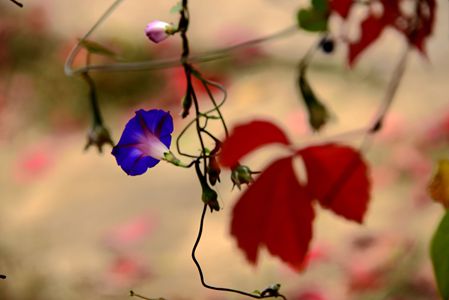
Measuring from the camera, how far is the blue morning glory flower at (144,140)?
390mm

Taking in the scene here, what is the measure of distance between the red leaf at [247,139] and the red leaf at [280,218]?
2 cm

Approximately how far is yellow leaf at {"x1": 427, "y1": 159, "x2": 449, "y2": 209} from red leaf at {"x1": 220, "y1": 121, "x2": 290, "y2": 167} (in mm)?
93

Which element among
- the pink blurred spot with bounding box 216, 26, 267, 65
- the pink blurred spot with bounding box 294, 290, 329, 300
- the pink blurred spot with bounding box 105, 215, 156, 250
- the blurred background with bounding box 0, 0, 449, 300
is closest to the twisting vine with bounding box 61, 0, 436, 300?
the blurred background with bounding box 0, 0, 449, 300

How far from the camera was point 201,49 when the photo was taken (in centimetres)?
257

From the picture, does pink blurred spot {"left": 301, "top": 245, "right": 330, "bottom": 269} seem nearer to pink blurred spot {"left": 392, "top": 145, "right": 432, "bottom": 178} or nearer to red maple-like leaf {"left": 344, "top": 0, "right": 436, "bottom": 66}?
pink blurred spot {"left": 392, "top": 145, "right": 432, "bottom": 178}

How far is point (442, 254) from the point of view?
415mm

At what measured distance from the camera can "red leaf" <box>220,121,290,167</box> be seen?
16.4 inches

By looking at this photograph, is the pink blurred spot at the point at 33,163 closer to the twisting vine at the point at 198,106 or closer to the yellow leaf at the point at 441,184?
the twisting vine at the point at 198,106

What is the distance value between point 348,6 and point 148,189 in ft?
5.01

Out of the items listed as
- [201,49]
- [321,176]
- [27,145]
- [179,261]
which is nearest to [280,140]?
[321,176]

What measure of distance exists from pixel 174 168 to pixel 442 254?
173 centimetres

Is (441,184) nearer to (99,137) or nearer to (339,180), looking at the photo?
(339,180)

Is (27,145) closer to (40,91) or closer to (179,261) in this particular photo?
(40,91)

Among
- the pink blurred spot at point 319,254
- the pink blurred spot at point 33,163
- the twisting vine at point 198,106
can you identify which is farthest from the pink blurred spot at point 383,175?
the twisting vine at point 198,106
